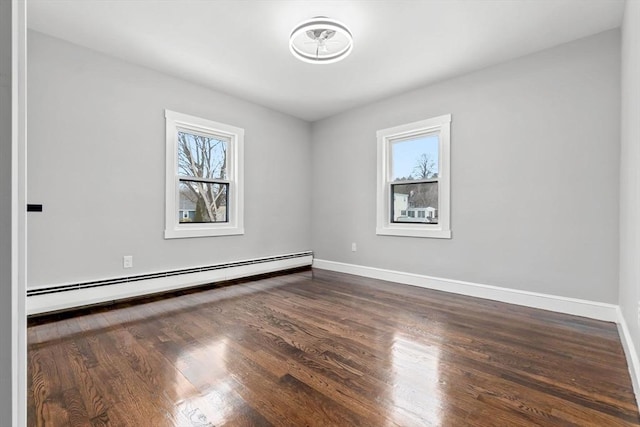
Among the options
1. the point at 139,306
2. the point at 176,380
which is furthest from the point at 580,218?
the point at 139,306

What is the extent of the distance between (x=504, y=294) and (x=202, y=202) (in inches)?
146

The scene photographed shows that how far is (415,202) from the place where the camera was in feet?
13.1

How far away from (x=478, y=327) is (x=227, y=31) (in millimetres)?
3360

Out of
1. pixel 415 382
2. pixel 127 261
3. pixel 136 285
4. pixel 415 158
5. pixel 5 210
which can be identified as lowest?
pixel 415 382

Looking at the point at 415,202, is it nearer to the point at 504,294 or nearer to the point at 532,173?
A: the point at 532,173

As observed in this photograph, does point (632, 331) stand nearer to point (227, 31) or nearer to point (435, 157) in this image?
point (435, 157)

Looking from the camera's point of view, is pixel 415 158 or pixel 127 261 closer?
pixel 127 261

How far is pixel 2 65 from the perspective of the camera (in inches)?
18.5

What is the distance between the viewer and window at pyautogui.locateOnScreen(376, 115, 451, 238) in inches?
143

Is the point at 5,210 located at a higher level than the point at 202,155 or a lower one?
lower

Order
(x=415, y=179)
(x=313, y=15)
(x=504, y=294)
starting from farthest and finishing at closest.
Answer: (x=415, y=179)
(x=504, y=294)
(x=313, y=15)

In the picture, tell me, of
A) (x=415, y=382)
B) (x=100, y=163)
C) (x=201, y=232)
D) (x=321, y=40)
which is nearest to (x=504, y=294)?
(x=415, y=382)

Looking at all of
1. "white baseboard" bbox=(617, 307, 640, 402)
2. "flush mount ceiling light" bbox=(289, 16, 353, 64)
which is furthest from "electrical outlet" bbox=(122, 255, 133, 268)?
"white baseboard" bbox=(617, 307, 640, 402)

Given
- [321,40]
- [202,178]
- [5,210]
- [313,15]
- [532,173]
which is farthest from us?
[202,178]
